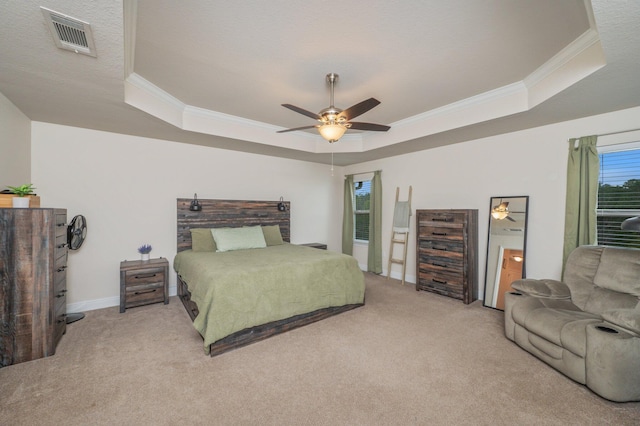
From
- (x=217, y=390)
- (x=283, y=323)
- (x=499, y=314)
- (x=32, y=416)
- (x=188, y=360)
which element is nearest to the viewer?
(x=32, y=416)

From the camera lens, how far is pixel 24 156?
2.99 metres

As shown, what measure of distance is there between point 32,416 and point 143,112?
2.70 metres

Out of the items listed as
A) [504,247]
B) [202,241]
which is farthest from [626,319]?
[202,241]

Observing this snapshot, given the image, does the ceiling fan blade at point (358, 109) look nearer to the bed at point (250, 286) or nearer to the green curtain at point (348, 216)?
the bed at point (250, 286)

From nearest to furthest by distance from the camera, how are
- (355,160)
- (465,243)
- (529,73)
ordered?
(529,73)
(465,243)
(355,160)

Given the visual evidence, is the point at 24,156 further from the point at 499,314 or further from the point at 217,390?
the point at 499,314

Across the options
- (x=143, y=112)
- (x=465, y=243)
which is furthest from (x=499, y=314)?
(x=143, y=112)

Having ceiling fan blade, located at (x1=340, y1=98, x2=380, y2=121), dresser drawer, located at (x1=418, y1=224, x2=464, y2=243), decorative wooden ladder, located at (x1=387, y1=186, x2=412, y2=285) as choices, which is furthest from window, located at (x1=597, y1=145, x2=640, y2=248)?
ceiling fan blade, located at (x1=340, y1=98, x2=380, y2=121)

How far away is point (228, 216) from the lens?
15.0 ft

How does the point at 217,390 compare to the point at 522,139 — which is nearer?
the point at 217,390

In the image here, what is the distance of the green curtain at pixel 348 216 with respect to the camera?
5930mm

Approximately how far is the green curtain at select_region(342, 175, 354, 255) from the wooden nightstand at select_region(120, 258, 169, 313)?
3609 millimetres

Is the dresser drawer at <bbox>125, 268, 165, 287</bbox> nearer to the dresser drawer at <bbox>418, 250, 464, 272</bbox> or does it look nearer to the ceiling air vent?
the ceiling air vent

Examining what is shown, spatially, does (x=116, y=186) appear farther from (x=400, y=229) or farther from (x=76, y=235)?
(x=400, y=229)
